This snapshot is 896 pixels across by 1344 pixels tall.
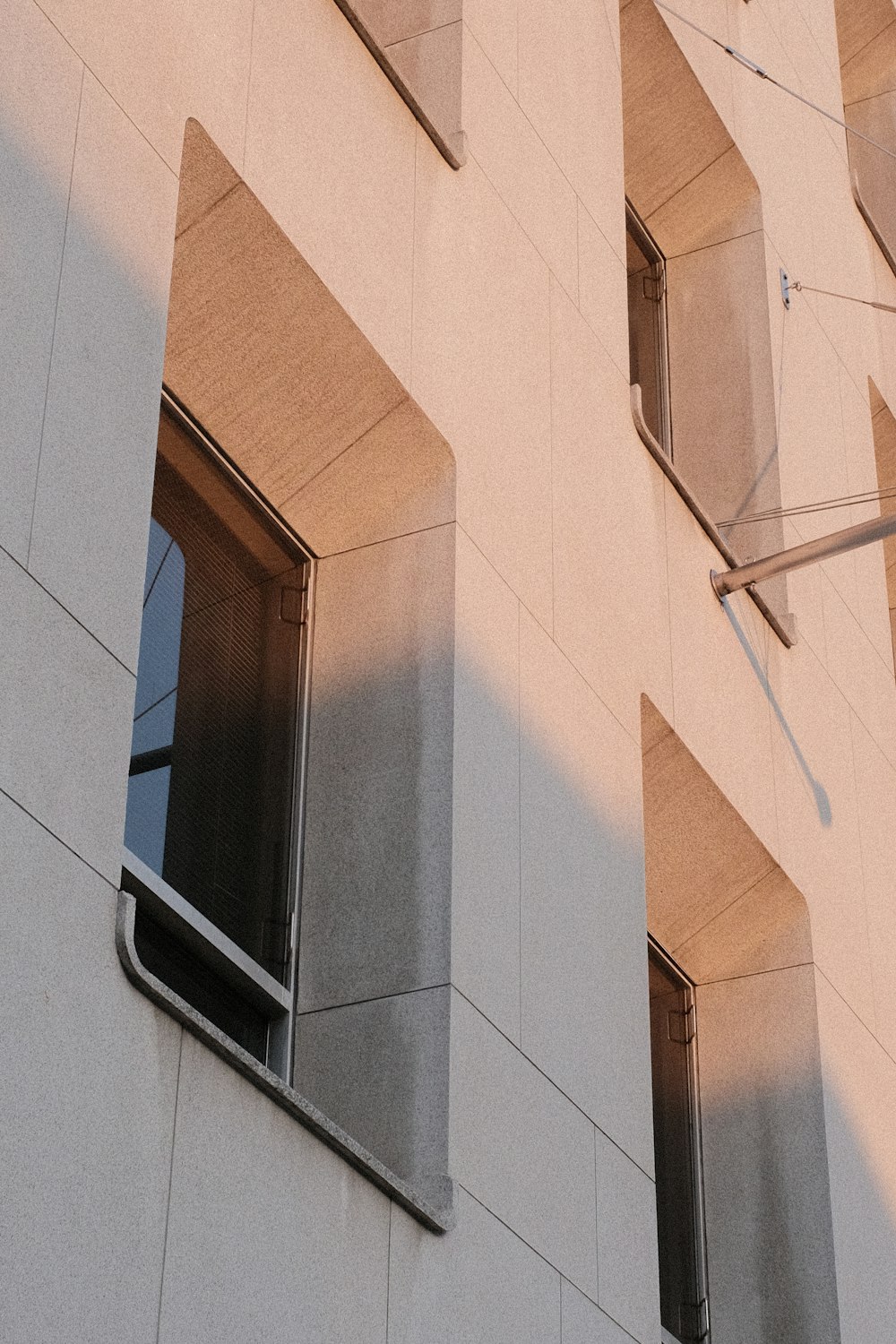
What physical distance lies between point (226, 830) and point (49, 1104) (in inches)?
129

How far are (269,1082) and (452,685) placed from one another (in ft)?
9.13

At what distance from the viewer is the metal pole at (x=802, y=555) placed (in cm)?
1416

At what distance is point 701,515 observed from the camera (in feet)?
46.4

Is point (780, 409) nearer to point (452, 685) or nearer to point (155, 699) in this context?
point (452, 685)

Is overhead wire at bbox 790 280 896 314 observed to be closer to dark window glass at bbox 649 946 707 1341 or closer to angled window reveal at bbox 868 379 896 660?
angled window reveal at bbox 868 379 896 660

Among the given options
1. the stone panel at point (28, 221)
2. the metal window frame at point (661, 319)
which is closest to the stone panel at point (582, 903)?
the stone panel at point (28, 221)

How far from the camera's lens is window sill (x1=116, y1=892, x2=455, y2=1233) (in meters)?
7.02

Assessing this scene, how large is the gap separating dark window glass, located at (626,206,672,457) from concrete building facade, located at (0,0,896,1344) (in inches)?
2.5

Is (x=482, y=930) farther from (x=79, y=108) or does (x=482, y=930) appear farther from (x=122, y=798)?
(x=79, y=108)

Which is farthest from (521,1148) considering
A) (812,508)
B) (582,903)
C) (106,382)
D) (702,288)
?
(702,288)

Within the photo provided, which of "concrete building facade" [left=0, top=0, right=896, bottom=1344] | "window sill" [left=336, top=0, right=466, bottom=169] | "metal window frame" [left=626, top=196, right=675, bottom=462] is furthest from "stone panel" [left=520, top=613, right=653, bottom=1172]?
"metal window frame" [left=626, top=196, right=675, bottom=462]

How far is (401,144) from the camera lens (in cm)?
1095

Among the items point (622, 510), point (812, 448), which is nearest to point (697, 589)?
point (622, 510)

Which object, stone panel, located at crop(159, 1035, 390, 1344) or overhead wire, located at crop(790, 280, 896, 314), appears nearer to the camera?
stone panel, located at crop(159, 1035, 390, 1344)
